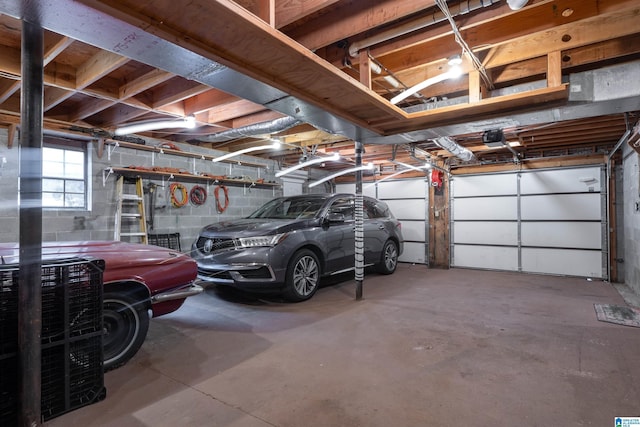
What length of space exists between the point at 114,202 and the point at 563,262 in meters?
8.25

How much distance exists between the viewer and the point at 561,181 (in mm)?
6539

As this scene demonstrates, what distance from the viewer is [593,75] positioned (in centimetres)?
277

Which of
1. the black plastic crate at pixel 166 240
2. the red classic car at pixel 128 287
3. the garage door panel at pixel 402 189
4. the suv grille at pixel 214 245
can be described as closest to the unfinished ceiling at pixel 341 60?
the red classic car at pixel 128 287

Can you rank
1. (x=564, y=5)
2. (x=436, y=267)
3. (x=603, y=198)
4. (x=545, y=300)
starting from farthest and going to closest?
(x=436, y=267) < (x=603, y=198) < (x=545, y=300) < (x=564, y=5)

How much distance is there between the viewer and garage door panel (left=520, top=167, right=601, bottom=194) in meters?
6.25

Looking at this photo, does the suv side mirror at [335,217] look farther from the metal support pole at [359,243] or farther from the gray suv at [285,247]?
the metal support pole at [359,243]

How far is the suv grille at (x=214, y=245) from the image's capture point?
4238 mm

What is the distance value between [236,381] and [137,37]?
2252 millimetres

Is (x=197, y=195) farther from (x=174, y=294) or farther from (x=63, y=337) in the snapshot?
(x=63, y=337)

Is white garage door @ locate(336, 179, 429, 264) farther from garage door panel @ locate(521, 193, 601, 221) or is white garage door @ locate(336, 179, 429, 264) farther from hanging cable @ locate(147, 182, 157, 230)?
hanging cable @ locate(147, 182, 157, 230)

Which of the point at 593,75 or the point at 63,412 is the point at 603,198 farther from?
the point at 63,412

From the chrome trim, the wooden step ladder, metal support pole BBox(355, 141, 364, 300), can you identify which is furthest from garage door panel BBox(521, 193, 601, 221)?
the wooden step ladder

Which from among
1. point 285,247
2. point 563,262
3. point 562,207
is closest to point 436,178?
point 562,207

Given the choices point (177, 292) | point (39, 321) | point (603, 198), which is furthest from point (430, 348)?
point (603, 198)
